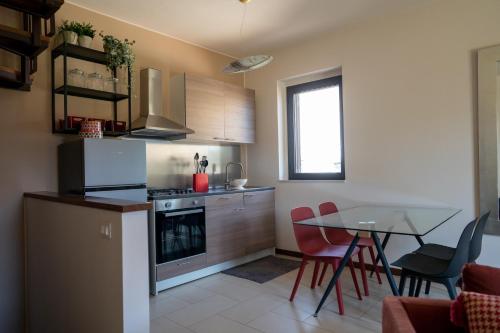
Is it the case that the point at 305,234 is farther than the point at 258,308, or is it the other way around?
the point at 305,234

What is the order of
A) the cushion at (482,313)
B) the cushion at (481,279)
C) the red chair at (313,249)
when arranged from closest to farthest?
1. the cushion at (482,313)
2. the cushion at (481,279)
3. the red chair at (313,249)

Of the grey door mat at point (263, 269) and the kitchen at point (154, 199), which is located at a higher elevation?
the kitchen at point (154, 199)

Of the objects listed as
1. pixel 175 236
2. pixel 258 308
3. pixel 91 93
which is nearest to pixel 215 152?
pixel 175 236

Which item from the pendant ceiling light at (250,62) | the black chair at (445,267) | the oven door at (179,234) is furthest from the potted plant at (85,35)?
the black chair at (445,267)

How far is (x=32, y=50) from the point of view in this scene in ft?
8.18

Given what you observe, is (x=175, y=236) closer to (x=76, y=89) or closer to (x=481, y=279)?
(x=76, y=89)

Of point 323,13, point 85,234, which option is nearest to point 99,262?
point 85,234

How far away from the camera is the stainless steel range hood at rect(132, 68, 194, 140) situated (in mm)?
3385

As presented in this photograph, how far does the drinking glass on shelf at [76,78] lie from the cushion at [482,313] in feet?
10.6

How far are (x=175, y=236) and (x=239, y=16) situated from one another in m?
2.39

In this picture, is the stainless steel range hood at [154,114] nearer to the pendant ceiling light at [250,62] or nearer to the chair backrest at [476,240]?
the pendant ceiling light at [250,62]

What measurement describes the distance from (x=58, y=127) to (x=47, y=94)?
1.02 feet

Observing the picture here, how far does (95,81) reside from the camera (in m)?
3.07

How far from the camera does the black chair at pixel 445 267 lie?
6.90ft
